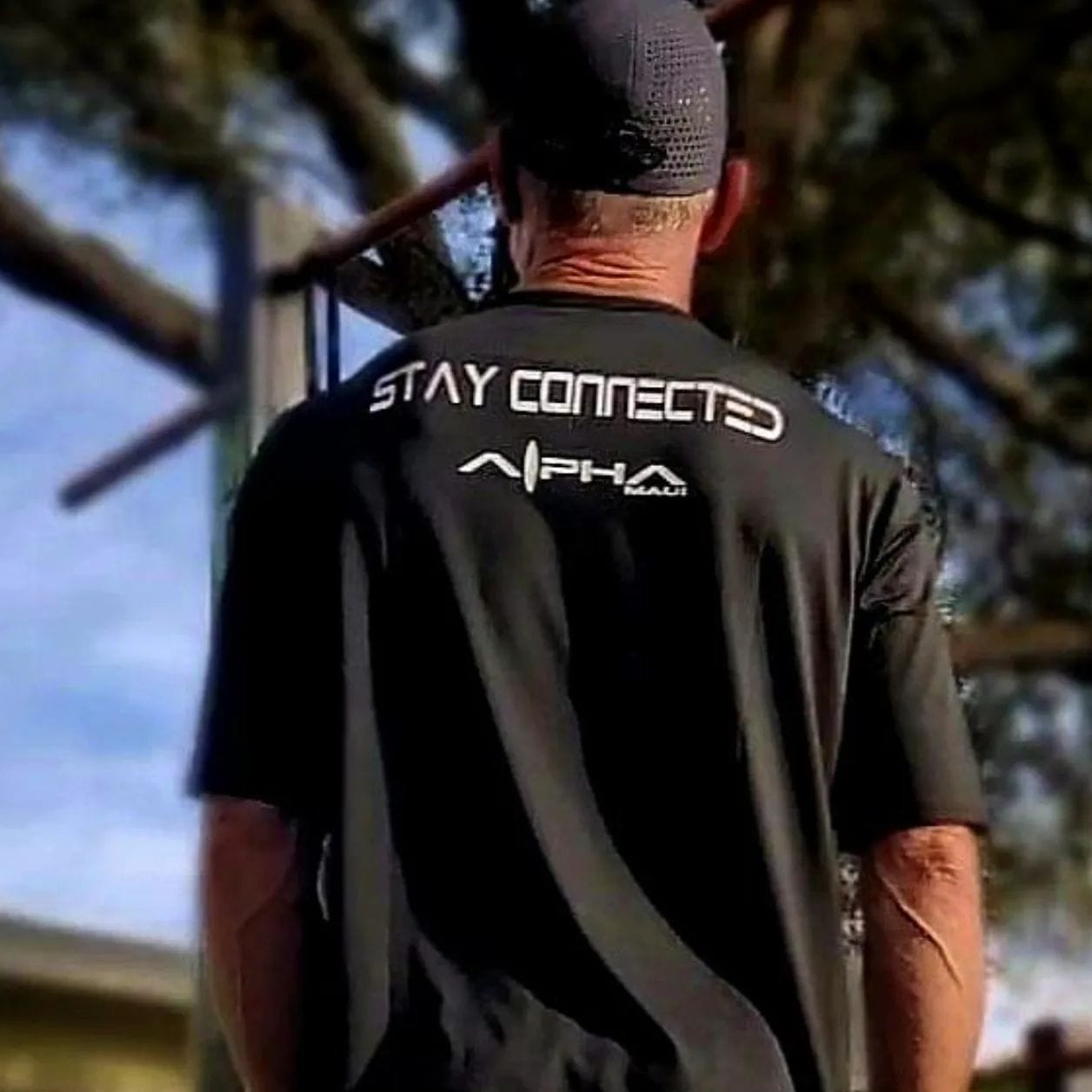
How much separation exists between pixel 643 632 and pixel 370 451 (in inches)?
7.1

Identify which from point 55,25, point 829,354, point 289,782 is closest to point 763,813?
point 289,782

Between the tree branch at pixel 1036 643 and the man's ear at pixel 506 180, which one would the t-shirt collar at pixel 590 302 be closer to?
the man's ear at pixel 506 180

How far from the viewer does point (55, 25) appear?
8727 millimetres

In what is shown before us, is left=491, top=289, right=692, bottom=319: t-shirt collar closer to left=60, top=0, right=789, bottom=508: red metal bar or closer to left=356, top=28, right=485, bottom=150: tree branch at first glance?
left=60, top=0, right=789, bottom=508: red metal bar

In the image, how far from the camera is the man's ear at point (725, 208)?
171 centimetres

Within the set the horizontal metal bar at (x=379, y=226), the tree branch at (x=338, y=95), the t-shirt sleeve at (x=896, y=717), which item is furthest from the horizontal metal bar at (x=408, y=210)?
the tree branch at (x=338, y=95)

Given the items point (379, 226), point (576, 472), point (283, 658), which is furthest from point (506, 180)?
point (379, 226)

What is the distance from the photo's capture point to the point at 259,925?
160cm

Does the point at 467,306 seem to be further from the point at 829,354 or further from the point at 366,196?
the point at 366,196

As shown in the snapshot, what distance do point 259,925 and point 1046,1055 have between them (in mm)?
2735

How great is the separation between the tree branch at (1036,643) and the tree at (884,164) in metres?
0.01

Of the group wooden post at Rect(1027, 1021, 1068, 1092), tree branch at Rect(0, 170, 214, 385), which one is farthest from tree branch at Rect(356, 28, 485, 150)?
wooden post at Rect(1027, 1021, 1068, 1092)

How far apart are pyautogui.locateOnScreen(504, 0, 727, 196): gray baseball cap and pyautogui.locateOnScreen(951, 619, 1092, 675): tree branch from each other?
240 inches

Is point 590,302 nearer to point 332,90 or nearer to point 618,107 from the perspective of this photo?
point 618,107
